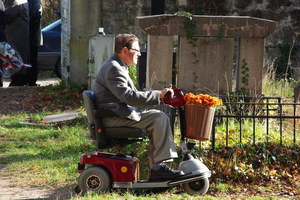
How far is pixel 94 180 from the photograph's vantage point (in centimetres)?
420

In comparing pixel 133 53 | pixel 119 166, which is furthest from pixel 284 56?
pixel 119 166

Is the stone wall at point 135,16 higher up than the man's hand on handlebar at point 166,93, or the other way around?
the stone wall at point 135,16

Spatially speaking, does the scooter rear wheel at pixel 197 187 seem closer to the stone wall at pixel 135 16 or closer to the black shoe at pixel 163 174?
the black shoe at pixel 163 174

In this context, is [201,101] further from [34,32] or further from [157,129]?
[34,32]

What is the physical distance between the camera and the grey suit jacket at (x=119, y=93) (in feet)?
13.0

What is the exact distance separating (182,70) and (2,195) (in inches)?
134

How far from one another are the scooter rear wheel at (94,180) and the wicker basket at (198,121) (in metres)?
0.89

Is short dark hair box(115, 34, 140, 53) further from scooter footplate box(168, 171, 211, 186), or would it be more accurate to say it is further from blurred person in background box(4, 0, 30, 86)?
blurred person in background box(4, 0, 30, 86)

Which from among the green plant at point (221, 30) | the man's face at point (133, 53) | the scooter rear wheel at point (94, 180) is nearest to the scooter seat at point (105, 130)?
the scooter rear wheel at point (94, 180)

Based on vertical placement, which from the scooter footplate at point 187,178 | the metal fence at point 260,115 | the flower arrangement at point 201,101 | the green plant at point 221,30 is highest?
the green plant at point 221,30

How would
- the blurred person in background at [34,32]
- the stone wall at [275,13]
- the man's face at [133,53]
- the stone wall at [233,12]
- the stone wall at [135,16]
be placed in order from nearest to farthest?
the man's face at [133,53], the stone wall at [135,16], the stone wall at [233,12], the stone wall at [275,13], the blurred person in background at [34,32]

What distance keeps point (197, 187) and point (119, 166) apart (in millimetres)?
803

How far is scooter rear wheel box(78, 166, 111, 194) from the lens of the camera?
13.6 feet

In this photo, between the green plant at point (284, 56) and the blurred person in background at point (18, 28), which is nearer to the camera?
the blurred person in background at point (18, 28)
